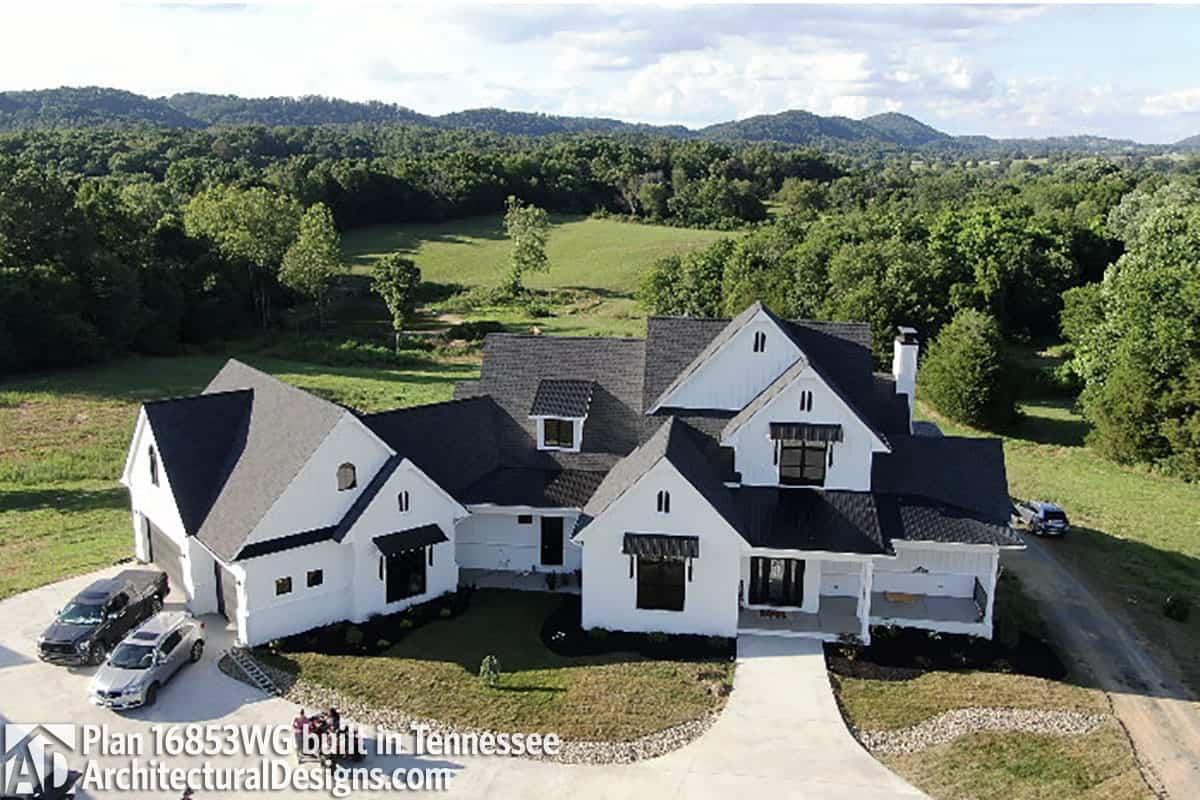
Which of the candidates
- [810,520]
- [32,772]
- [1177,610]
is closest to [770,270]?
[1177,610]

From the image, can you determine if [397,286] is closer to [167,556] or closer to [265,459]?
[167,556]

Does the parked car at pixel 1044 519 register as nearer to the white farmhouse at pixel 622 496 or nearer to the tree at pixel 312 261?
the white farmhouse at pixel 622 496

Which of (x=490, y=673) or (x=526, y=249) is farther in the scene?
(x=526, y=249)

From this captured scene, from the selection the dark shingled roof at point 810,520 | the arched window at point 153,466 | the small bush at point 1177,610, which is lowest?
the small bush at point 1177,610

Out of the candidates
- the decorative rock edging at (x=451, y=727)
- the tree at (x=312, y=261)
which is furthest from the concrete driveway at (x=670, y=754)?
the tree at (x=312, y=261)

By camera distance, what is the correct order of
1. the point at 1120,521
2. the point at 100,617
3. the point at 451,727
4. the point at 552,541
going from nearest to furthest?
the point at 451,727, the point at 100,617, the point at 552,541, the point at 1120,521

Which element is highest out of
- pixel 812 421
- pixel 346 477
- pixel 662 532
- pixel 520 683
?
pixel 812 421

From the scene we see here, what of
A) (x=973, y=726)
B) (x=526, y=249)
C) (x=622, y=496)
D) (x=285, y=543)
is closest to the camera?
(x=973, y=726)

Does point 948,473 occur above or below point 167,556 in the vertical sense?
above
